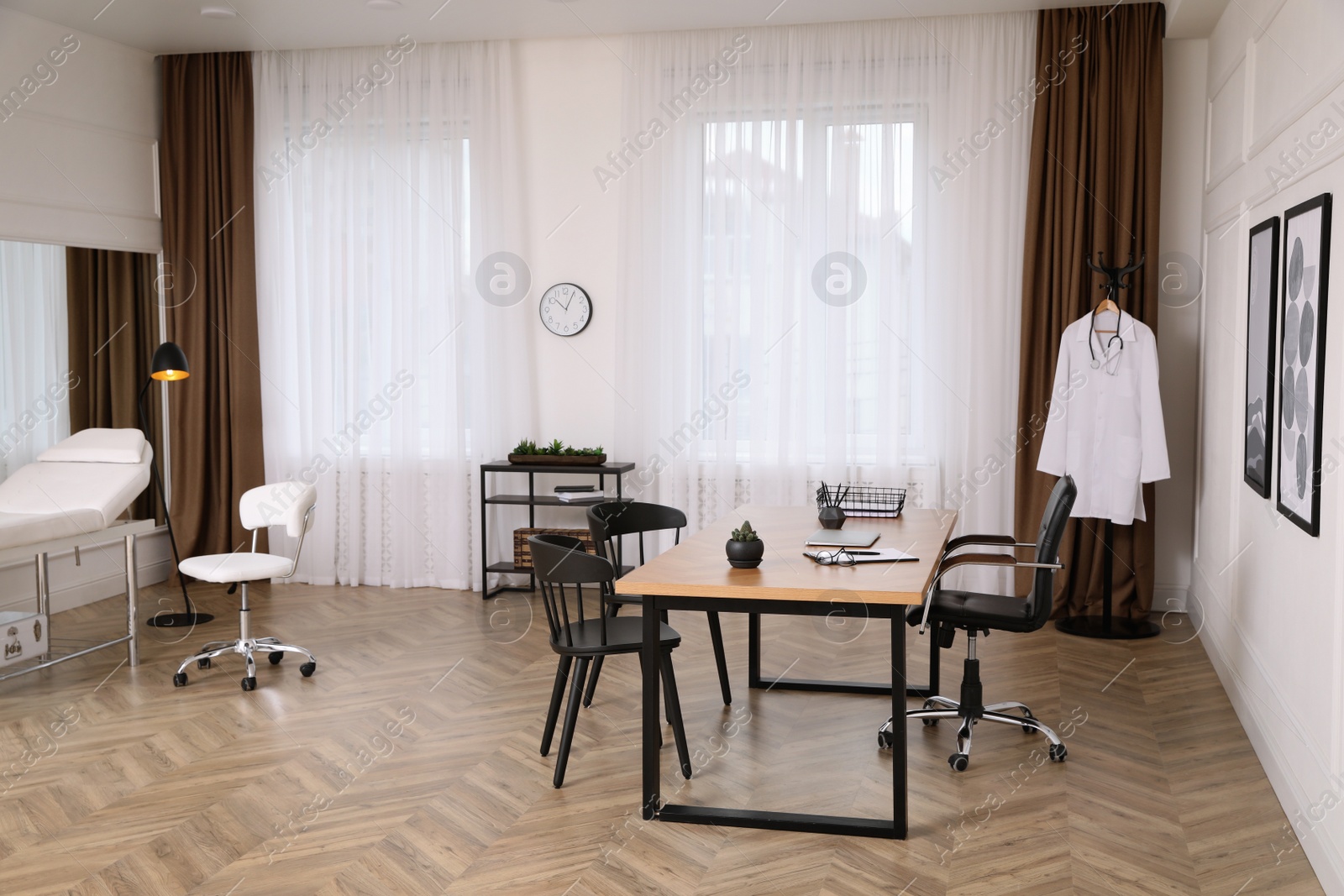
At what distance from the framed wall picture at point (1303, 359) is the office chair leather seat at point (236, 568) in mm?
3793

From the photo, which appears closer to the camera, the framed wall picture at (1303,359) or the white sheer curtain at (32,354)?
the framed wall picture at (1303,359)

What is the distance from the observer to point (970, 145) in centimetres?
568

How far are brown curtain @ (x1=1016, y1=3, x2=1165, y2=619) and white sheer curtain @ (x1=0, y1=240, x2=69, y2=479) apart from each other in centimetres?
524

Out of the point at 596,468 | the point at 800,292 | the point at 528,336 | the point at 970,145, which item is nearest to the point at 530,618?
the point at 596,468

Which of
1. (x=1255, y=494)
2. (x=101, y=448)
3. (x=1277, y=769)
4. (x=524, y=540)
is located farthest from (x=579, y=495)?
(x=1277, y=769)

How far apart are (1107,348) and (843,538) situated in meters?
2.24

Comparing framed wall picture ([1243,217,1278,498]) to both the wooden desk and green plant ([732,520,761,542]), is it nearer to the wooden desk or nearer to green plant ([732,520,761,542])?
the wooden desk

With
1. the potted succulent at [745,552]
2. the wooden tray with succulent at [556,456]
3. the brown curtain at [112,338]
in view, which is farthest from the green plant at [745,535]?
the brown curtain at [112,338]

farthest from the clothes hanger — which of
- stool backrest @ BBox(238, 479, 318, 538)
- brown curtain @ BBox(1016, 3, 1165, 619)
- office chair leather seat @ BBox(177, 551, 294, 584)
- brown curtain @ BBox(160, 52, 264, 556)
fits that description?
brown curtain @ BBox(160, 52, 264, 556)

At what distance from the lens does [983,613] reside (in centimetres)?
361

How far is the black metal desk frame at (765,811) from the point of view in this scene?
2.97m

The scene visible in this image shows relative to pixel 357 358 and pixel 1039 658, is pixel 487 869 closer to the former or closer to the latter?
pixel 1039 658

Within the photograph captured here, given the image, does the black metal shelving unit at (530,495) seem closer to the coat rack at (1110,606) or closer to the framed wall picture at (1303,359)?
the coat rack at (1110,606)

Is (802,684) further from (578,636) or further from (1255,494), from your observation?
(1255,494)
